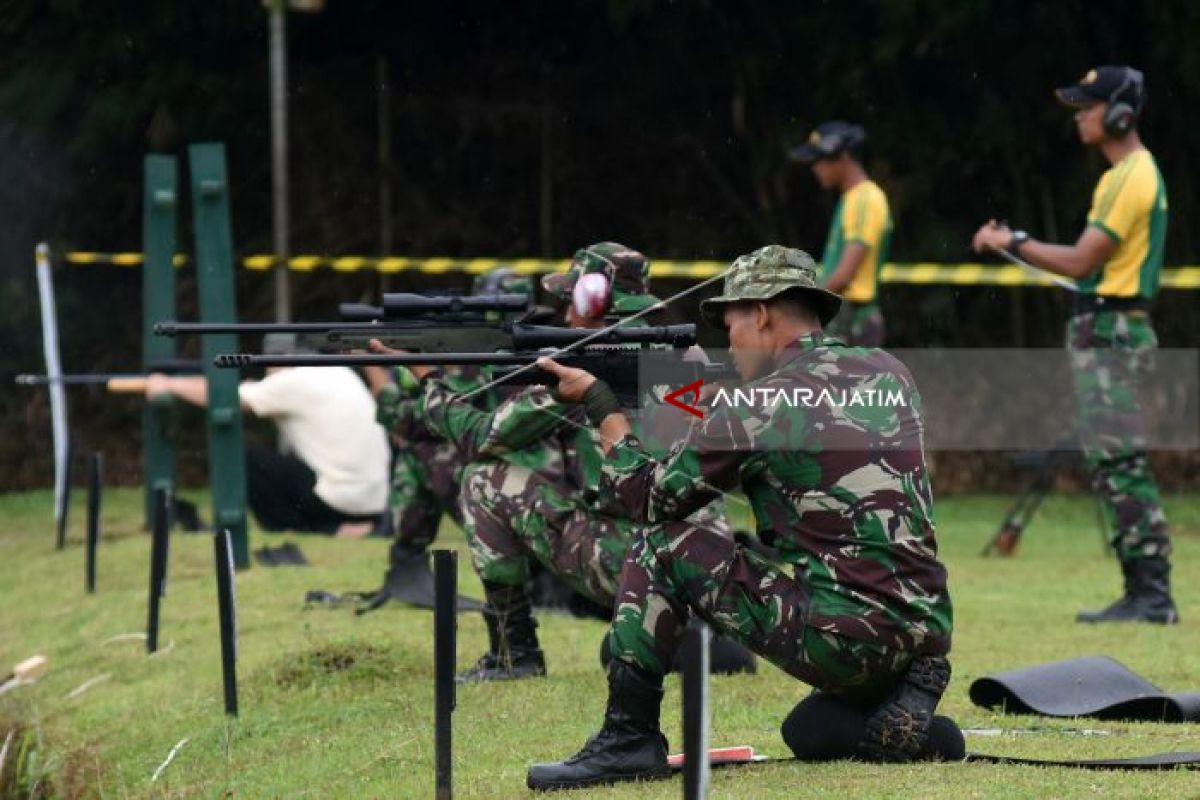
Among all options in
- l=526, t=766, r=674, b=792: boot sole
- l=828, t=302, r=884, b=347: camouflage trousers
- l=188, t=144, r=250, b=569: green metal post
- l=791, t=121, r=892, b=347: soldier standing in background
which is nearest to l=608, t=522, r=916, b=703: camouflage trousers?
l=526, t=766, r=674, b=792: boot sole

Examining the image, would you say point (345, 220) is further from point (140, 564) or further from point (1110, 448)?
point (1110, 448)

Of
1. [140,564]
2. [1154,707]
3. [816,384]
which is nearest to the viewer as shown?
[816,384]

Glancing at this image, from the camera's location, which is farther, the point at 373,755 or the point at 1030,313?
the point at 1030,313

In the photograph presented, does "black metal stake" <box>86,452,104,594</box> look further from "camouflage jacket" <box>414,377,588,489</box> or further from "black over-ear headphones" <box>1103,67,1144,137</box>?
"black over-ear headphones" <box>1103,67,1144,137</box>

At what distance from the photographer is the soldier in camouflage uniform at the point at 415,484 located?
39.1 feet

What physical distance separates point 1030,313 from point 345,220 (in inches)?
218

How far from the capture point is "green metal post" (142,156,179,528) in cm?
1510

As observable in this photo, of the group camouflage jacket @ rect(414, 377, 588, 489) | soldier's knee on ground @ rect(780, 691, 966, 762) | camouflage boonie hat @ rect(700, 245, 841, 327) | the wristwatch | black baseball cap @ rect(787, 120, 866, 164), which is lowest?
soldier's knee on ground @ rect(780, 691, 966, 762)

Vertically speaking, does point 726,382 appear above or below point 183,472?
above

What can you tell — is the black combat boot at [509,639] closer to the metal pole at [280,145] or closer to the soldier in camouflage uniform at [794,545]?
the soldier in camouflage uniform at [794,545]

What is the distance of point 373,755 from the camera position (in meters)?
8.09

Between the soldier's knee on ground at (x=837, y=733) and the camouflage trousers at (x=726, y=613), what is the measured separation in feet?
0.49

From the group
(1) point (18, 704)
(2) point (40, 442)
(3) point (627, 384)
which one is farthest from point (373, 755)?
(2) point (40, 442)

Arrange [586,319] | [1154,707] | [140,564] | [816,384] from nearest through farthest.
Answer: [816,384] < [1154,707] < [586,319] < [140,564]
